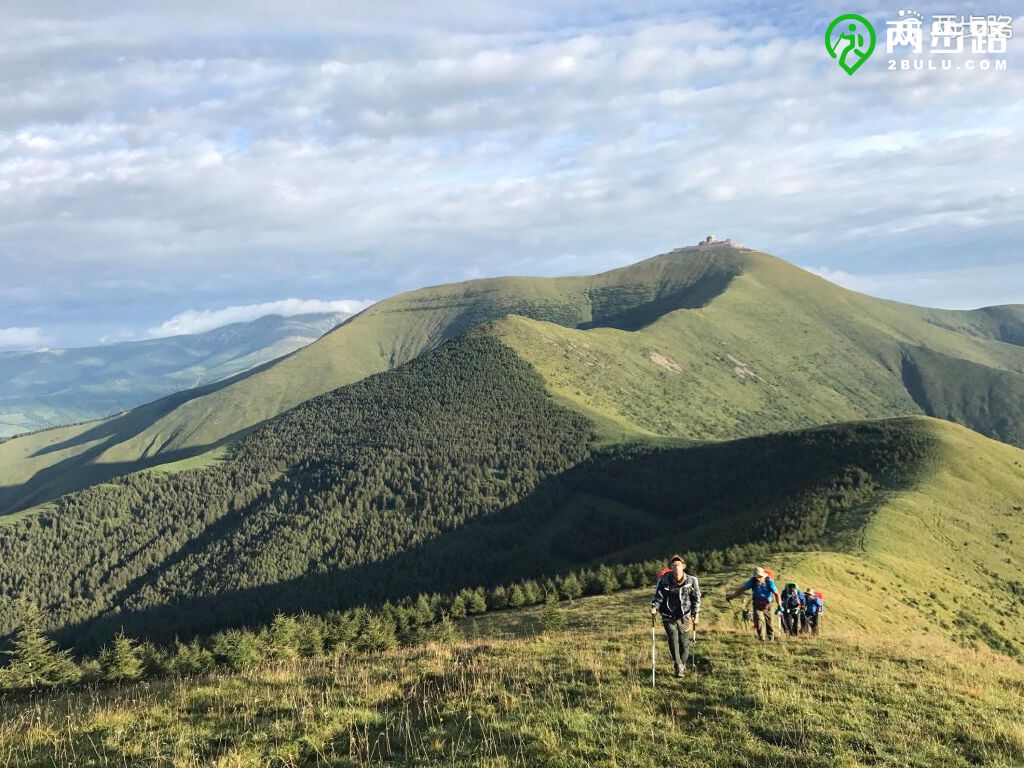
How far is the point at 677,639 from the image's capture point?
18219 mm

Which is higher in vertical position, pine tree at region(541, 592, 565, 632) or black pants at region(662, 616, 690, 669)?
black pants at region(662, 616, 690, 669)

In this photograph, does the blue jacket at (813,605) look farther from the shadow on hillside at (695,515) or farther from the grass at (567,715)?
the shadow on hillside at (695,515)

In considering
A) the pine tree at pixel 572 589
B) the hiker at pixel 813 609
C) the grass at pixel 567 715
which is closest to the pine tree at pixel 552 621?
the hiker at pixel 813 609

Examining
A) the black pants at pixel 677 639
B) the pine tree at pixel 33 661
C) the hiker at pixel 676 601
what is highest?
the hiker at pixel 676 601

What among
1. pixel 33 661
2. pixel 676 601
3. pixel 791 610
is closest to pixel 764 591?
pixel 791 610

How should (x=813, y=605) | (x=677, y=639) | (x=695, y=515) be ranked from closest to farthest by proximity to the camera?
1. (x=677, y=639)
2. (x=813, y=605)
3. (x=695, y=515)

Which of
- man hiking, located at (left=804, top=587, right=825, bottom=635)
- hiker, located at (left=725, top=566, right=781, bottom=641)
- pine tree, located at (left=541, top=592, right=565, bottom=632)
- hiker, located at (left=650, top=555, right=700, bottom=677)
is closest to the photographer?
hiker, located at (left=650, top=555, right=700, bottom=677)

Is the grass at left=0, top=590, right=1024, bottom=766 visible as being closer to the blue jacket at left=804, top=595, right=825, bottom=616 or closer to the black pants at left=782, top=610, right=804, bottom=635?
the black pants at left=782, top=610, right=804, bottom=635

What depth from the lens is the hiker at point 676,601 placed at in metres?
17.4

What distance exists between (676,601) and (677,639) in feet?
5.54

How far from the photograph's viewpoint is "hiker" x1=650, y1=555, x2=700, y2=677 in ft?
57.2

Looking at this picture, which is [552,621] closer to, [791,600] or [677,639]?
[791,600]

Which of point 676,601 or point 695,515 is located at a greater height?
point 676,601

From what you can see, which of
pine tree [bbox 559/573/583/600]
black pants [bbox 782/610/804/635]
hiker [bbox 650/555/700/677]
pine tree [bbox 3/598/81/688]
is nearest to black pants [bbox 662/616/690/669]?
hiker [bbox 650/555/700/677]
